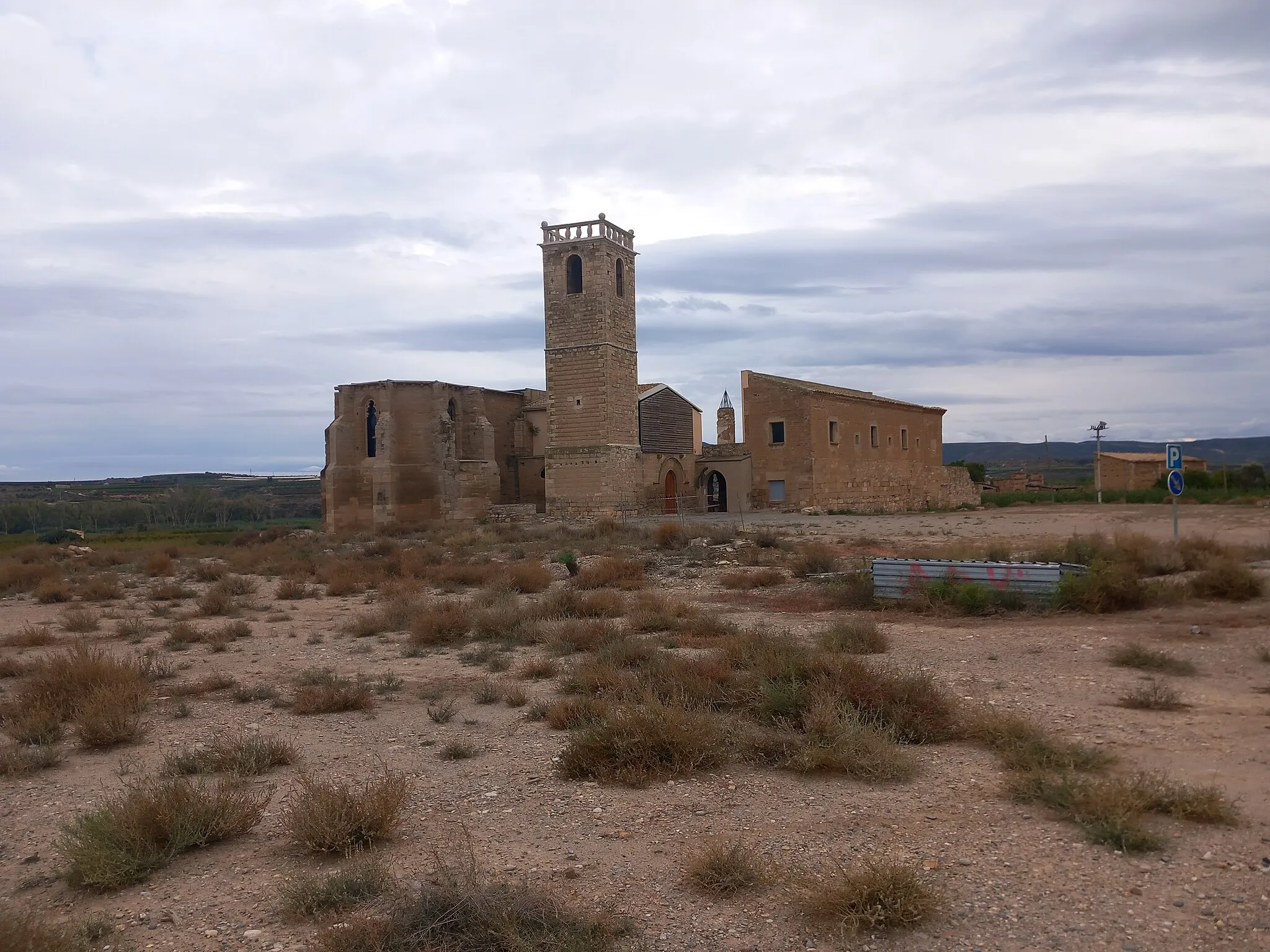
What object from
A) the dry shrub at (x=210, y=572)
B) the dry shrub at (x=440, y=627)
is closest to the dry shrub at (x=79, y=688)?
the dry shrub at (x=440, y=627)

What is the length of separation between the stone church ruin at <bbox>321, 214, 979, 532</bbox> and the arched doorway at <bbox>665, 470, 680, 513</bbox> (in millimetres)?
67

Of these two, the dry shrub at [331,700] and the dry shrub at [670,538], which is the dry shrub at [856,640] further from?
the dry shrub at [670,538]

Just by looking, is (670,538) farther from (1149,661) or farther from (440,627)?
(1149,661)

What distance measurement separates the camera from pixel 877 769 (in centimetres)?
554

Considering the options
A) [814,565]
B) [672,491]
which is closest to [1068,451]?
[672,491]

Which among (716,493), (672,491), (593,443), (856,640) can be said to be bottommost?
(856,640)

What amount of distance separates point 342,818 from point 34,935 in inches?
59.6

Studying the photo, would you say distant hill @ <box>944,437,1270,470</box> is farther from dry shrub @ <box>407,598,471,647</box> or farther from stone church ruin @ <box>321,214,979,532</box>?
dry shrub @ <box>407,598,471,647</box>

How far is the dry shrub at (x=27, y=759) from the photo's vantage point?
6262mm

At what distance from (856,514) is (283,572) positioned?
21.4 m

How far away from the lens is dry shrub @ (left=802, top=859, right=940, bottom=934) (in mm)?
3742

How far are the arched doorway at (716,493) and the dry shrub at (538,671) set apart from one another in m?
29.4

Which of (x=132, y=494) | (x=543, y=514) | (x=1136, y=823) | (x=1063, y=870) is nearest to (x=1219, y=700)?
(x=1136, y=823)

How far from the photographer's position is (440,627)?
11219 millimetres
